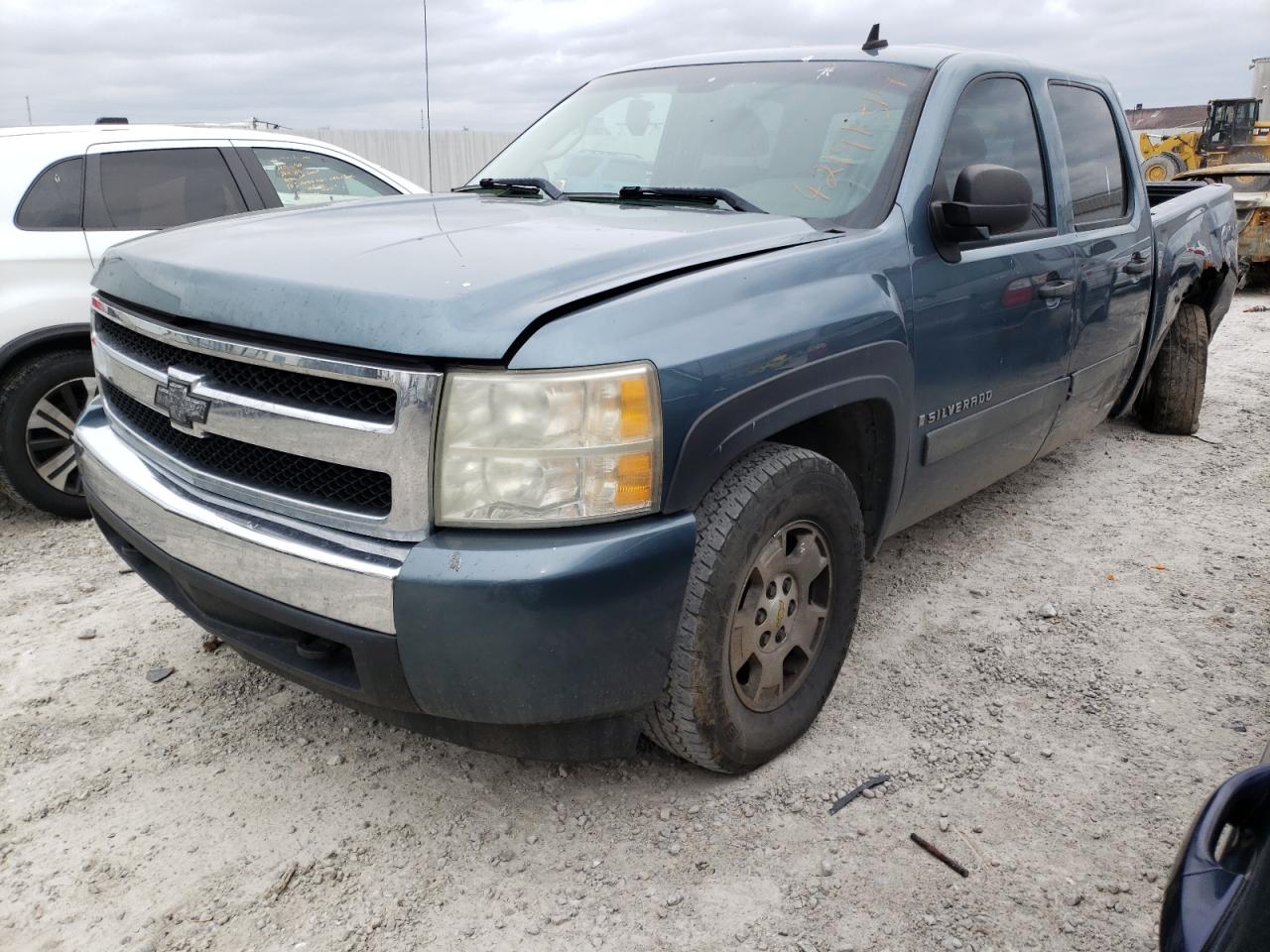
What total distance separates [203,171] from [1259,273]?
13.3m

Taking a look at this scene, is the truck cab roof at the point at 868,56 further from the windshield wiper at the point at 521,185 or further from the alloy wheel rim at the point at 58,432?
the alloy wheel rim at the point at 58,432

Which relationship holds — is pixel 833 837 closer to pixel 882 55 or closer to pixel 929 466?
pixel 929 466

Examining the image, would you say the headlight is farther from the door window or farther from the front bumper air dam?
the door window

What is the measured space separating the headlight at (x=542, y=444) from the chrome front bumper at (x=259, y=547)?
19 centimetres

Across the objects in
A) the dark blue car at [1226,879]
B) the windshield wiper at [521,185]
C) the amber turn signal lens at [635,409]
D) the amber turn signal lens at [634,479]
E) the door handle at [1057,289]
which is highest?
the windshield wiper at [521,185]

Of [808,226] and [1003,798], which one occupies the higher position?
[808,226]

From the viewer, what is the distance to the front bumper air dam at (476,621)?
5.99 ft

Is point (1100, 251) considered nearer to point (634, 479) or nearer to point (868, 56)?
point (868, 56)

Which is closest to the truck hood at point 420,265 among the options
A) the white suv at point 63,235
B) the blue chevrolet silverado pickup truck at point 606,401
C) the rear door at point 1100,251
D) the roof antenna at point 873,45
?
the blue chevrolet silverado pickup truck at point 606,401

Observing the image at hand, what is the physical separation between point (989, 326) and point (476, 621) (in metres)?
1.98

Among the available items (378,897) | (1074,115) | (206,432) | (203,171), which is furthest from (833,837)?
(203,171)

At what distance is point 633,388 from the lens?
1875 mm

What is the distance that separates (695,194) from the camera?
9.20 feet

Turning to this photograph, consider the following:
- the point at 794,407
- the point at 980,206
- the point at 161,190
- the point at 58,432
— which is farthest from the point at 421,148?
the point at 794,407
